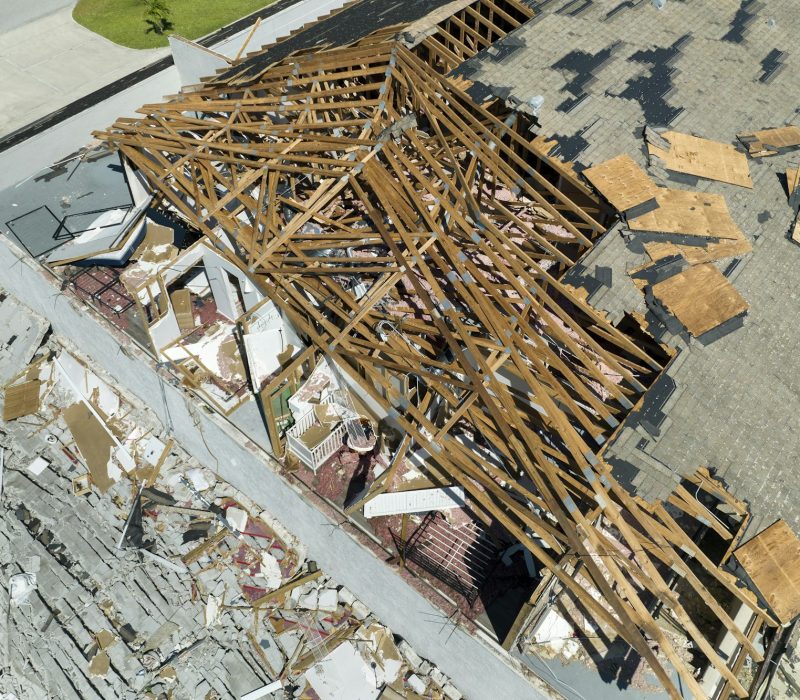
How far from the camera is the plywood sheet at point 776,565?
51.4 feet

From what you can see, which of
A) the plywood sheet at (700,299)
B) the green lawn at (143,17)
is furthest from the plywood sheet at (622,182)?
the green lawn at (143,17)

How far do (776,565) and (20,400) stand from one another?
1106 inches

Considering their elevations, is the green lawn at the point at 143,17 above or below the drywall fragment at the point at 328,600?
above

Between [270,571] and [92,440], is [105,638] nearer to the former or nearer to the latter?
[270,571]

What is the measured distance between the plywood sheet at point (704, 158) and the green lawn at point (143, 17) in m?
39.9

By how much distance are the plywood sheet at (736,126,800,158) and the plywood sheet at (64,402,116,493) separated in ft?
87.9

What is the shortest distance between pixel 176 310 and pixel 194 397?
4.69 metres

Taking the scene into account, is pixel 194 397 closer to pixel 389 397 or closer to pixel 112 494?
pixel 112 494

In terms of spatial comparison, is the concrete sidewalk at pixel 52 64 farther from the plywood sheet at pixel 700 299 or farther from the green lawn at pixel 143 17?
the plywood sheet at pixel 700 299

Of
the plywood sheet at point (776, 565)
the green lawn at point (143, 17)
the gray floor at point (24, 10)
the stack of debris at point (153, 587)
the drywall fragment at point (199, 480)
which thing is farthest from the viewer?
the gray floor at point (24, 10)

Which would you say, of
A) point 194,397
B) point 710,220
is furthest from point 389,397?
point 710,220

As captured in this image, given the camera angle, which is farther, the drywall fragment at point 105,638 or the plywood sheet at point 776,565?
the drywall fragment at point 105,638

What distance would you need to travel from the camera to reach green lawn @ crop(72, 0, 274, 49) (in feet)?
164

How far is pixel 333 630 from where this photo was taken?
74.4 ft
